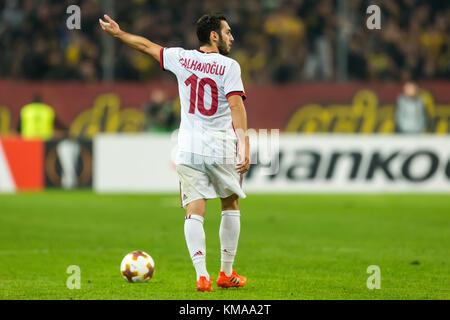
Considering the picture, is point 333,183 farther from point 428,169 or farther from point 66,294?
point 66,294

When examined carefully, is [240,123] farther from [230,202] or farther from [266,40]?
[266,40]

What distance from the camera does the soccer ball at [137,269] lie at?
7.43 meters

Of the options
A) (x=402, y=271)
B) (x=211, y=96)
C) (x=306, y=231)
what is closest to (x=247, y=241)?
(x=306, y=231)

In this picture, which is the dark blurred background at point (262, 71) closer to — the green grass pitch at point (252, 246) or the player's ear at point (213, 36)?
the green grass pitch at point (252, 246)

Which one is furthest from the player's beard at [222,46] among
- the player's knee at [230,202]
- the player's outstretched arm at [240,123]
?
the player's knee at [230,202]

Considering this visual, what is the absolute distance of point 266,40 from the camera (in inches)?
819

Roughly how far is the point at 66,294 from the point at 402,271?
311cm

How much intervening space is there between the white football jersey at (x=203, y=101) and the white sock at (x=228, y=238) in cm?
49

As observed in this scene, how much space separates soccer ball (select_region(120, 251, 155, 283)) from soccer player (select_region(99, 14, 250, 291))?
1.84 feet

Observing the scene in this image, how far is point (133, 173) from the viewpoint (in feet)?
61.5

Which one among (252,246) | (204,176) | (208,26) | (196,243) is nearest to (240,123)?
(204,176)

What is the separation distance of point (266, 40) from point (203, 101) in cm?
1391

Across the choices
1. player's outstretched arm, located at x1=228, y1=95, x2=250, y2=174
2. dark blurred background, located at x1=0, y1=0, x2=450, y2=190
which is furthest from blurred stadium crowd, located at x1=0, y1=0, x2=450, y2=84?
player's outstretched arm, located at x1=228, y1=95, x2=250, y2=174

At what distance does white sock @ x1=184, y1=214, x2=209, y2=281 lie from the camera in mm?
6945
